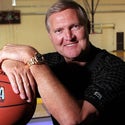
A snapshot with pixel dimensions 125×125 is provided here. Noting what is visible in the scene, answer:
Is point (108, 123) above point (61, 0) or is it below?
below

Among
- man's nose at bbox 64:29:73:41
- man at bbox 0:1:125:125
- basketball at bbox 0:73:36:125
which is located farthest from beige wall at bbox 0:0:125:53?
basketball at bbox 0:73:36:125

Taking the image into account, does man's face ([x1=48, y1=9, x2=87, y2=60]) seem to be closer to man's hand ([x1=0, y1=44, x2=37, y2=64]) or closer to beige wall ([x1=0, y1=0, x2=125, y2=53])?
man's hand ([x1=0, y1=44, x2=37, y2=64])

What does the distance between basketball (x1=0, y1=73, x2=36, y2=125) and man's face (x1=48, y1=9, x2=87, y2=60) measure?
1.07ft

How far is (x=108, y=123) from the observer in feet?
4.86

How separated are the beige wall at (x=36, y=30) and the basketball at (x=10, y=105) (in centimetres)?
784

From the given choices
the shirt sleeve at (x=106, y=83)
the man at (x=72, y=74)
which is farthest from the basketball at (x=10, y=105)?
the shirt sleeve at (x=106, y=83)

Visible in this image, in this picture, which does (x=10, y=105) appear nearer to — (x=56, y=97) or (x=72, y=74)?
(x=56, y=97)

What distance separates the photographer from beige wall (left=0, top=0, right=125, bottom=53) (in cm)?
916

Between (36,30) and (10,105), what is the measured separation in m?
8.28

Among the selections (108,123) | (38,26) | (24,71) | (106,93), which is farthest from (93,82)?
(38,26)

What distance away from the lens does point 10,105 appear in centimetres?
122

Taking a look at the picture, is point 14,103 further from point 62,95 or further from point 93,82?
point 93,82

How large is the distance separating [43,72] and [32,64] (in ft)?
0.18

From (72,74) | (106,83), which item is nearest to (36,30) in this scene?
(72,74)
